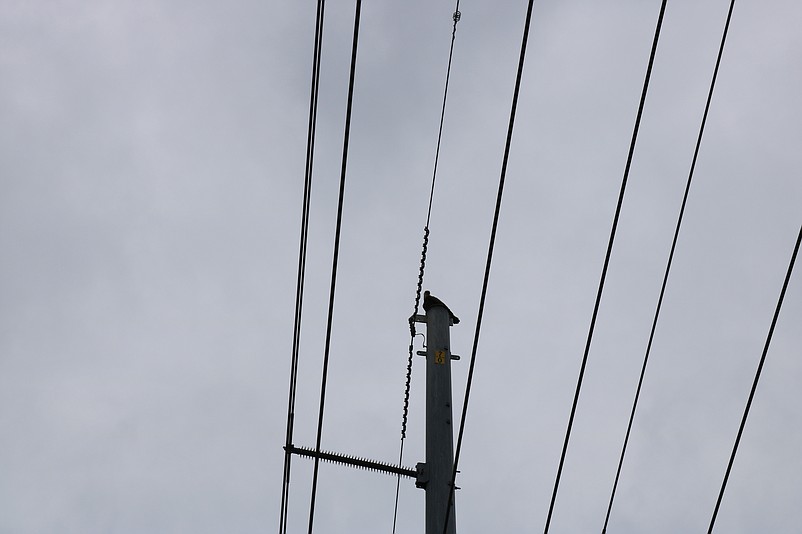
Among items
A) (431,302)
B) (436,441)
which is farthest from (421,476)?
(431,302)

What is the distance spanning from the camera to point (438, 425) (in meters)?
8.89

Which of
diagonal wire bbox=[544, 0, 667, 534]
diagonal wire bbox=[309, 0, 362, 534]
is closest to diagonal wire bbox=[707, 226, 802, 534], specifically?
diagonal wire bbox=[544, 0, 667, 534]

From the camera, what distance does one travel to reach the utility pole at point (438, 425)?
8.30 meters

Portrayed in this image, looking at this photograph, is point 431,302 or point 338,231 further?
point 431,302

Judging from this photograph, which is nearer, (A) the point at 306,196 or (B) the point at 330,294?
(B) the point at 330,294

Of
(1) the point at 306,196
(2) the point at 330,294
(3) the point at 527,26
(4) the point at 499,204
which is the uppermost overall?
(1) the point at 306,196

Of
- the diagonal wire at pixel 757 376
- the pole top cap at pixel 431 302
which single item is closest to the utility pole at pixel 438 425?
the pole top cap at pixel 431 302

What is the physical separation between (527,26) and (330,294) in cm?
211

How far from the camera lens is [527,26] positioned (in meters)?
5.19

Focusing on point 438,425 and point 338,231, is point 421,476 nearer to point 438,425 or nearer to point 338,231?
point 438,425

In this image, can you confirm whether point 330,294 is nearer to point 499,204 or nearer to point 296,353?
point 499,204

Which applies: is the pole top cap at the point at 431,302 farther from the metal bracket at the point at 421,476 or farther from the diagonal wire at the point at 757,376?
the diagonal wire at the point at 757,376

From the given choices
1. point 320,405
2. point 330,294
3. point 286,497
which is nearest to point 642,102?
point 330,294

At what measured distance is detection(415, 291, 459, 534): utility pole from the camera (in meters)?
8.30
